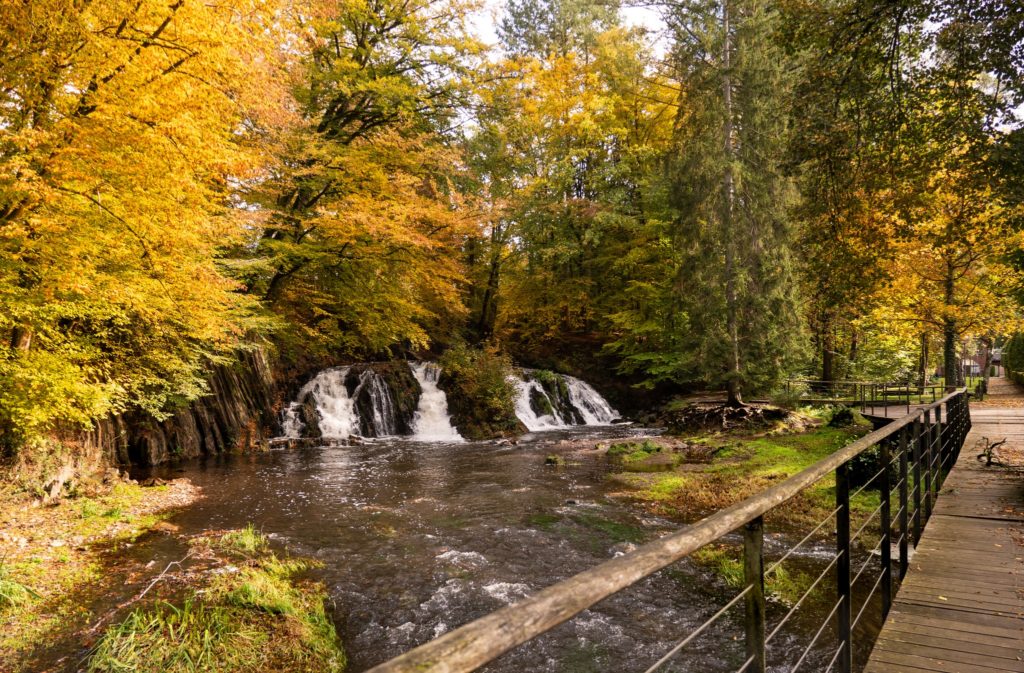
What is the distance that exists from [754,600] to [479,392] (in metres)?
17.5

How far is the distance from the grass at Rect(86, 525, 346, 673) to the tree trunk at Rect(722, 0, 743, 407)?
13.8 metres

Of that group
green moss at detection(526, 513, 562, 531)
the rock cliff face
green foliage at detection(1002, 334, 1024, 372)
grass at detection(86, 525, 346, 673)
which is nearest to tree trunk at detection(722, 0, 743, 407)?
green moss at detection(526, 513, 562, 531)

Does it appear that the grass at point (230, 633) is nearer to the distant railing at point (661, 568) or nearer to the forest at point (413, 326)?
the forest at point (413, 326)

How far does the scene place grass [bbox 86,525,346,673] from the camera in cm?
420

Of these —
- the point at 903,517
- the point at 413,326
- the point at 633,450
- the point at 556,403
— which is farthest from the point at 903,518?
the point at 556,403

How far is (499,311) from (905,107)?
71.1 ft

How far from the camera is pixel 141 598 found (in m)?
5.25

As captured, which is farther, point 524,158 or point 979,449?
point 524,158

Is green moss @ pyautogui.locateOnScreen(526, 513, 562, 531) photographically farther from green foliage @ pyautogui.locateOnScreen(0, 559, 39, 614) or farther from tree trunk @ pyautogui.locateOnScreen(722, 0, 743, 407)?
tree trunk @ pyautogui.locateOnScreen(722, 0, 743, 407)

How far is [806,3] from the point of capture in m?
7.09

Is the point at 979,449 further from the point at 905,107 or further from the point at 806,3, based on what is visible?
the point at 806,3

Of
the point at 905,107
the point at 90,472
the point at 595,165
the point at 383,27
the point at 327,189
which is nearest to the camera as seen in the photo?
the point at 905,107

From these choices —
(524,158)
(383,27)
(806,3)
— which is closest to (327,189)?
(383,27)

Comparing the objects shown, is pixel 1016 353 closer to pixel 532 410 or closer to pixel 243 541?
pixel 532 410
